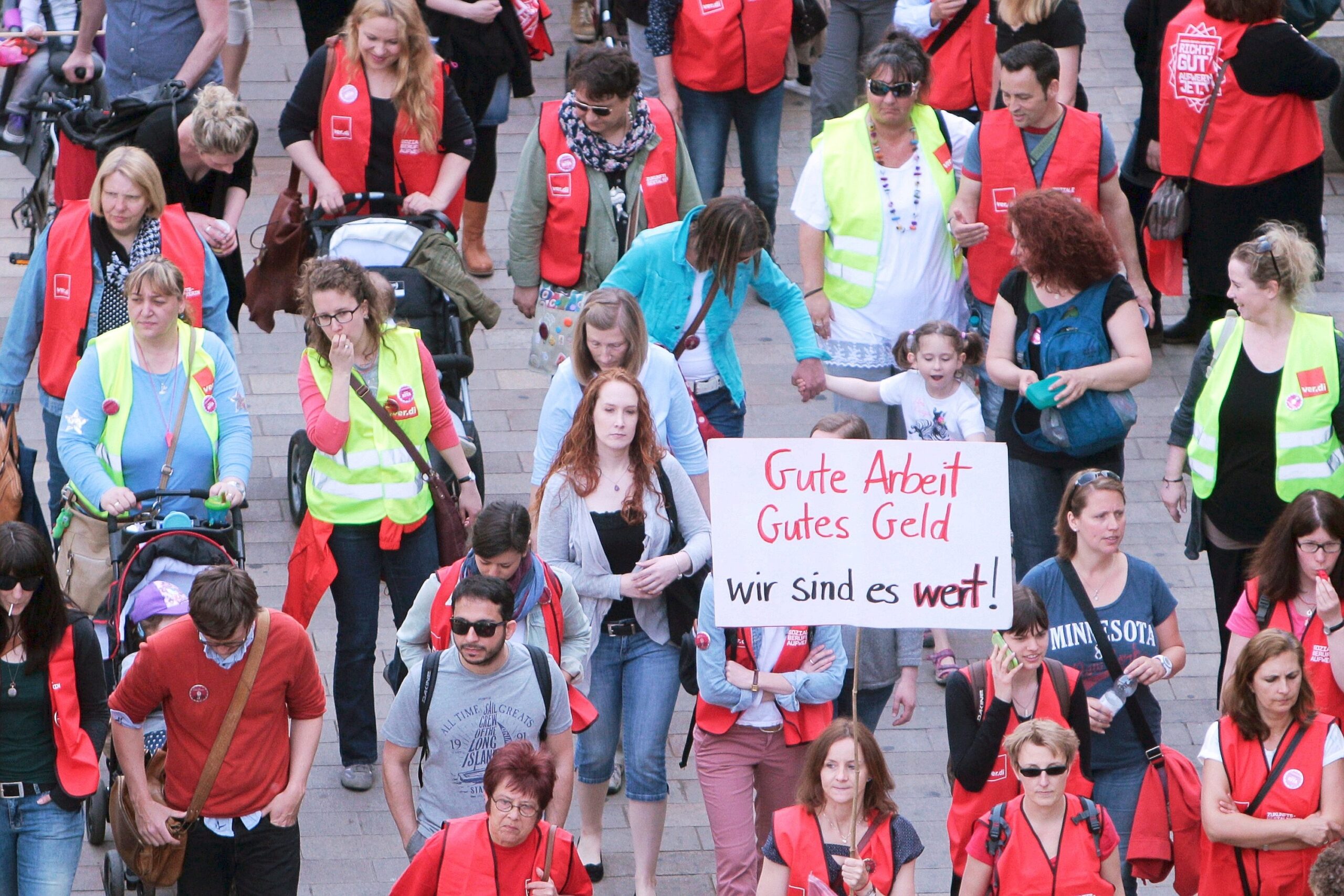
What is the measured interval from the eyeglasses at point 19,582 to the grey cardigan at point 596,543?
5.62 feet

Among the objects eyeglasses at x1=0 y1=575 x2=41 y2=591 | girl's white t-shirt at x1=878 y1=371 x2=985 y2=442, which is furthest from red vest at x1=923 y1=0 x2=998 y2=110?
eyeglasses at x1=0 y1=575 x2=41 y2=591

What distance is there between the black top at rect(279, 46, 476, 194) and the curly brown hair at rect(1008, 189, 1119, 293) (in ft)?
9.32

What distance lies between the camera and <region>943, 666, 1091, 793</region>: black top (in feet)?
22.0

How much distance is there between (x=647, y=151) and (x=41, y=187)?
2.93 metres

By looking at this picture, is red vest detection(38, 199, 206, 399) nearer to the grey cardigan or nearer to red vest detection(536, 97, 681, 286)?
red vest detection(536, 97, 681, 286)

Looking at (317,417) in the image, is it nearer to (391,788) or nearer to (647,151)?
(391,788)

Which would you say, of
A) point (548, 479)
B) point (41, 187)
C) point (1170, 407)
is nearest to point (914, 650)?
point (548, 479)

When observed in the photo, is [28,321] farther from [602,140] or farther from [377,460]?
[602,140]

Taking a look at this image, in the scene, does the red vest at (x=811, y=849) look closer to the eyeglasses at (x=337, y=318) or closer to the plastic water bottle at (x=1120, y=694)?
the plastic water bottle at (x=1120, y=694)

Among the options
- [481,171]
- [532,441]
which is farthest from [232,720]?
[481,171]

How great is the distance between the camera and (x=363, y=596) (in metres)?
7.97

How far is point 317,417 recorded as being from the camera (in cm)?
763

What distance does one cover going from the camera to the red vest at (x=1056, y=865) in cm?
638

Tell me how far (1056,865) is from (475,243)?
6.06 metres
